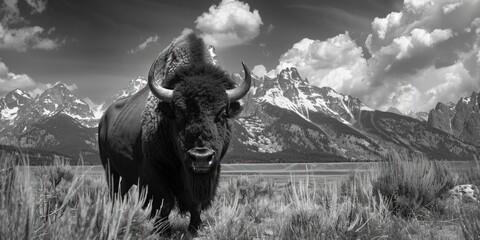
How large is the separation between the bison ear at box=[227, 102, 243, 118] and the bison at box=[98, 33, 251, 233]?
2 centimetres

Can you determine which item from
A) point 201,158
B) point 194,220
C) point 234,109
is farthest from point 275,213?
point 201,158

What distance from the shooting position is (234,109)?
5461mm

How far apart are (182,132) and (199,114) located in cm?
31

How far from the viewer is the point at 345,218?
4.48m

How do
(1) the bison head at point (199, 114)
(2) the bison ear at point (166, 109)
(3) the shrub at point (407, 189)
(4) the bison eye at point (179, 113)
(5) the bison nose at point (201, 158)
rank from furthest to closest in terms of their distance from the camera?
1. (3) the shrub at point (407, 189)
2. (2) the bison ear at point (166, 109)
3. (4) the bison eye at point (179, 113)
4. (1) the bison head at point (199, 114)
5. (5) the bison nose at point (201, 158)

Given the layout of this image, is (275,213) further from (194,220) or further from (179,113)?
(179,113)

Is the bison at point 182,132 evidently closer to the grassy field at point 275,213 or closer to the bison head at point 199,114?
the bison head at point 199,114

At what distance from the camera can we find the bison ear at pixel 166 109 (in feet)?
16.8

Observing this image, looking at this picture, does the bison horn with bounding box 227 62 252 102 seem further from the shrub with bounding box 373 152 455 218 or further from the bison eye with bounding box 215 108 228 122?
the shrub with bounding box 373 152 455 218

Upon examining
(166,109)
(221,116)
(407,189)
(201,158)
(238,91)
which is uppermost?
(238,91)

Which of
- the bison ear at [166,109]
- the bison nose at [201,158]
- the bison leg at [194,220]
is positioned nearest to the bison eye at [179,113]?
the bison ear at [166,109]

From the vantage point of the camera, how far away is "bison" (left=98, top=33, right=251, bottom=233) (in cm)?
461

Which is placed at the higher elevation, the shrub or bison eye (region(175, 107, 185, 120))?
bison eye (region(175, 107, 185, 120))

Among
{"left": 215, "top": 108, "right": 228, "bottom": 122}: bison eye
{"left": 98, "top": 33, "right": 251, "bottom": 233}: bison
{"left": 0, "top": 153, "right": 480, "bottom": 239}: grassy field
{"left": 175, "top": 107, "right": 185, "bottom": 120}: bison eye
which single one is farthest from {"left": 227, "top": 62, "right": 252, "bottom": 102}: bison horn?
{"left": 0, "top": 153, "right": 480, "bottom": 239}: grassy field
